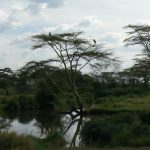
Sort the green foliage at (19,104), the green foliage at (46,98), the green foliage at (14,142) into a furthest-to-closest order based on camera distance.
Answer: the green foliage at (46,98), the green foliage at (19,104), the green foliage at (14,142)

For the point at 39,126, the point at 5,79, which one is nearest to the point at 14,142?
the point at 39,126

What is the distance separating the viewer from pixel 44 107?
48.2 meters

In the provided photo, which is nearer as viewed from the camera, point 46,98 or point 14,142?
point 14,142

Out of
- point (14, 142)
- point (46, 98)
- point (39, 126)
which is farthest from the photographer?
point (46, 98)

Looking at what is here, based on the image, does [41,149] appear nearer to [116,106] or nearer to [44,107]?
[116,106]

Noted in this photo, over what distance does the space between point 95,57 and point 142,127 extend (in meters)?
28.0

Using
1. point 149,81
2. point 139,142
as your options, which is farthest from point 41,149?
point 149,81

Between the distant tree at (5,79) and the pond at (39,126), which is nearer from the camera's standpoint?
the pond at (39,126)

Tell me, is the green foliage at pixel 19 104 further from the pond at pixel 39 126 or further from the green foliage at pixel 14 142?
the green foliage at pixel 14 142

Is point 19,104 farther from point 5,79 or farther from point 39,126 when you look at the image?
point 5,79

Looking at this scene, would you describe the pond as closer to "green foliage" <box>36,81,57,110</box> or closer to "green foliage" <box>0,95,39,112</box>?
"green foliage" <box>0,95,39,112</box>

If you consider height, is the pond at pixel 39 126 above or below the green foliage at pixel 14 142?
below

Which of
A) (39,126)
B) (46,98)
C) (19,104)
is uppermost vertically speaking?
(46,98)

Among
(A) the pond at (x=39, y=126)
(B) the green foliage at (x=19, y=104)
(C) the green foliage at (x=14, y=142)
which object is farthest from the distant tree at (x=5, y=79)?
(C) the green foliage at (x=14, y=142)
